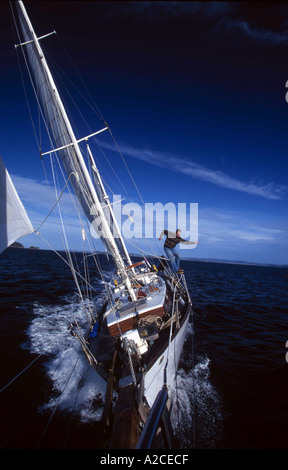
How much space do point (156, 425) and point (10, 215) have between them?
15.2ft

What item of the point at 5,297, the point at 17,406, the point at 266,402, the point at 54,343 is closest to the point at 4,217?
the point at 17,406

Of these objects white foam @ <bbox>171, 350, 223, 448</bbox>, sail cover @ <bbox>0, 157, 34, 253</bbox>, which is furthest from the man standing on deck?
sail cover @ <bbox>0, 157, 34, 253</bbox>

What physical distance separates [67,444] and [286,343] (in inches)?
388

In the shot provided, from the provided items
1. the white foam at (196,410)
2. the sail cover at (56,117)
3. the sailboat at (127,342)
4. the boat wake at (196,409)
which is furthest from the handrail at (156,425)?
the sail cover at (56,117)

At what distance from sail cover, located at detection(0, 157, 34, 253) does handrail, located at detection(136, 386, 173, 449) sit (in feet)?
12.3

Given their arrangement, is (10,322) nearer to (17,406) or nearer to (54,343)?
(54,343)

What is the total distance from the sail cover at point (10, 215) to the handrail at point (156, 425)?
3.75 m

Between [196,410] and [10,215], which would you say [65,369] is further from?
[10,215]

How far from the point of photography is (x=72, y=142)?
6.91 meters

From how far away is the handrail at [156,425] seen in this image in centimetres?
163

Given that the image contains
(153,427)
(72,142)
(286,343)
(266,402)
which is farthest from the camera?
(286,343)

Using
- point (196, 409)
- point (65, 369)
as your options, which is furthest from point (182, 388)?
point (65, 369)
